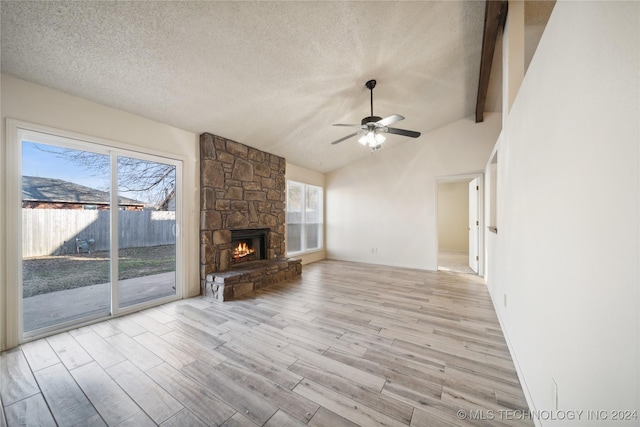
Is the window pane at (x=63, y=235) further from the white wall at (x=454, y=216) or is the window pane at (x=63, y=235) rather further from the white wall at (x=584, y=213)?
the white wall at (x=454, y=216)

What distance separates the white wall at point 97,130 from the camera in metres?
2.05

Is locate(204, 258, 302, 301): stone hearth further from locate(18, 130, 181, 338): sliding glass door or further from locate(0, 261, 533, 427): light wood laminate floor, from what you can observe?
locate(18, 130, 181, 338): sliding glass door

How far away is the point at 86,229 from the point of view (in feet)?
8.43

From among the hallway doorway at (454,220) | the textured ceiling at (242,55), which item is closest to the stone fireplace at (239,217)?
the textured ceiling at (242,55)

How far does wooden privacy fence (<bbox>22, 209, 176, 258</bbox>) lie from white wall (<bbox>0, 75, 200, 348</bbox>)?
204mm

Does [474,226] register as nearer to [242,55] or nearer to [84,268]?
[242,55]

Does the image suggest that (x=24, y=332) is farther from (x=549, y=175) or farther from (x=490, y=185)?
(x=490, y=185)

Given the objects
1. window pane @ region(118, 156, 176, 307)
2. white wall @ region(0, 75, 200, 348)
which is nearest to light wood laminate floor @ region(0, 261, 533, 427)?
window pane @ region(118, 156, 176, 307)

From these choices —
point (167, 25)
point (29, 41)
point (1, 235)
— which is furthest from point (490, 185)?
point (1, 235)

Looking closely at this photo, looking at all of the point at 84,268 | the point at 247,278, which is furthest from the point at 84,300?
the point at 247,278

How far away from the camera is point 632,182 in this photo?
2.06ft

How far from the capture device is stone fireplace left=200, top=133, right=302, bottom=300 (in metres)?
3.50

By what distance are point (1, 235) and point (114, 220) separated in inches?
31.6

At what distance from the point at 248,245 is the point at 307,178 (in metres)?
2.34
